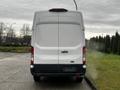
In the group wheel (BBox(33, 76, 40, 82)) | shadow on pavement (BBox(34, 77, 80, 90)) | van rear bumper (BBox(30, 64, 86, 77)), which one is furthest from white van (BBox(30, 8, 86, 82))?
wheel (BBox(33, 76, 40, 82))

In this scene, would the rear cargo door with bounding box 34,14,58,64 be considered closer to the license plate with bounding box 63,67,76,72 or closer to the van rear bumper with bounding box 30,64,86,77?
the van rear bumper with bounding box 30,64,86,77

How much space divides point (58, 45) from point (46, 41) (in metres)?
0.47

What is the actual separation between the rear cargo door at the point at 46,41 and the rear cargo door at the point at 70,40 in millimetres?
225

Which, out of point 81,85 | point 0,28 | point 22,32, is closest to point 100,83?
point 81,85

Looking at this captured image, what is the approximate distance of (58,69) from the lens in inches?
A: 478

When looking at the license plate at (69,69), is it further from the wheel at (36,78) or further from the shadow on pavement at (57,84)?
the wheel at (36,78)

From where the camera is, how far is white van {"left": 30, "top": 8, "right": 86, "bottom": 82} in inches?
478

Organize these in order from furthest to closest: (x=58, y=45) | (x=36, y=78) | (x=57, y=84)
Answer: (x=36, y=78)
(x=57, y=84)
(x=58, y=45)

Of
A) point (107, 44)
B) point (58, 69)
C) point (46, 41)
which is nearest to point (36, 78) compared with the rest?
point (58, 69)

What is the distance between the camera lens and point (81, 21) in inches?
490

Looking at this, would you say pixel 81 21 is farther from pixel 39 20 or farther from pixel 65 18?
pixel 39 20

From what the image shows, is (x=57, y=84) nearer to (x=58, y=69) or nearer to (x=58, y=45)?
(x=58, y=69)

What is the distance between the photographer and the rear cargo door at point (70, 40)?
12.2 metres

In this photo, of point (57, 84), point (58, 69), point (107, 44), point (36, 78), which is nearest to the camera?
point (58, 69)
